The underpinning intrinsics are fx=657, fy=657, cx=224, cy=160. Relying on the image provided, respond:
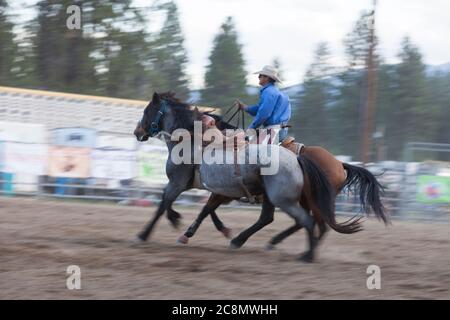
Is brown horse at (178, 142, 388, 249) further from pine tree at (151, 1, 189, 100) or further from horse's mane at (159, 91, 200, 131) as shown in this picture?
pine tree at (151, 1, 189, 100)

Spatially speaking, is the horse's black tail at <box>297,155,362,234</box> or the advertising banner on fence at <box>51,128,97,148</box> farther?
the advertising banner on fence at <box>51,128,97,148</box>

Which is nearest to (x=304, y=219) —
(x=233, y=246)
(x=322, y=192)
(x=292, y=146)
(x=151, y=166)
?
(x=322, y=192)

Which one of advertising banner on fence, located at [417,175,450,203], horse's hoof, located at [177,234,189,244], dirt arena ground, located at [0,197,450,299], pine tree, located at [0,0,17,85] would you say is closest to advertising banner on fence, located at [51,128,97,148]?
dirt arena ground, located at [0,197,450,299]

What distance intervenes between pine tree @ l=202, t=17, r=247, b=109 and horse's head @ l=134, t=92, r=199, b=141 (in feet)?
138

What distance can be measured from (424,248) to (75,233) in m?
4.78

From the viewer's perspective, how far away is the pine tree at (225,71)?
171 feet

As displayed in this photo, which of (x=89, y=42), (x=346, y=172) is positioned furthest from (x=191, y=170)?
Result: (x=89, y=42)

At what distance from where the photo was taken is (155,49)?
3969 centimetres

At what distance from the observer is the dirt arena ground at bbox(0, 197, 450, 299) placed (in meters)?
5.52

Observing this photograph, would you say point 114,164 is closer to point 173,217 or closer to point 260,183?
point 173,217

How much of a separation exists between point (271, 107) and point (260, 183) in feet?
3.22

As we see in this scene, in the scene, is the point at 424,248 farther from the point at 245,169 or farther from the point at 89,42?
the point at 89,42

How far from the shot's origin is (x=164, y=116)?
842 centimetres
